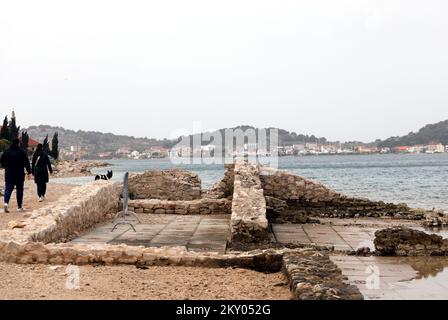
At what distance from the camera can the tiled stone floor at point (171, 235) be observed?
375 inches

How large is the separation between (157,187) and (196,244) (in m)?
9.59

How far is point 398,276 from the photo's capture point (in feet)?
23.2

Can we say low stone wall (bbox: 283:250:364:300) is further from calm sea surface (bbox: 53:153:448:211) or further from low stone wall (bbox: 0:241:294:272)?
calm sea surface (bbox: 53:153:448:211)

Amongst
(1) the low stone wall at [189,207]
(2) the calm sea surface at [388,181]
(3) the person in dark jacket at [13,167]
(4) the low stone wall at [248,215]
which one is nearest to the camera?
Result: (4) the low stone wall at [248,215]

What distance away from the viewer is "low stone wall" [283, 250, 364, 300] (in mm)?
5070

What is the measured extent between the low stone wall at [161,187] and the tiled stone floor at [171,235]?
567cm

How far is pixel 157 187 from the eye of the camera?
18.9 metres

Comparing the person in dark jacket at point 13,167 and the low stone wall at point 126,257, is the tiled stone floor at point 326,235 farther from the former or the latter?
the person in dark jacket at point 13,167

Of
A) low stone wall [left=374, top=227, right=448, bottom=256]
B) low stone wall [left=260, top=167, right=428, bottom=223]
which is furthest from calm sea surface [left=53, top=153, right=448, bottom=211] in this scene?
low stone wall [left=374, top=227, right=448, bottom=256]

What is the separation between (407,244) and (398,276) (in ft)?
6.16

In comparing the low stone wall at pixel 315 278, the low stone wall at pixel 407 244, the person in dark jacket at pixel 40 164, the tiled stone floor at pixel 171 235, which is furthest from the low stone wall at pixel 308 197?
the low stone wall at pixel 315 278

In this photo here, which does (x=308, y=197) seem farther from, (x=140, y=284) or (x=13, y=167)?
(x=140, y=284)

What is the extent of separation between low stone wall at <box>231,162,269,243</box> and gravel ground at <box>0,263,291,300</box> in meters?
1.81
